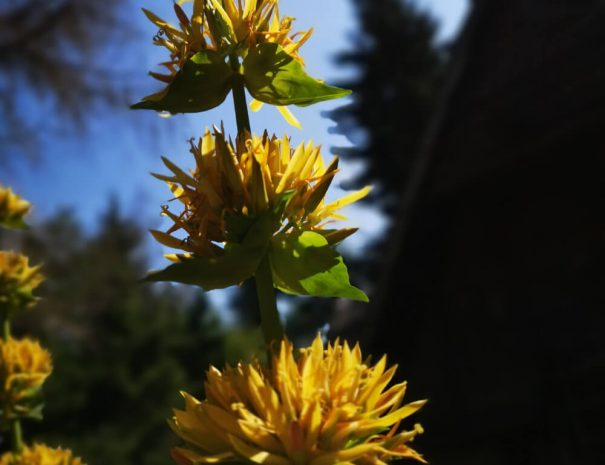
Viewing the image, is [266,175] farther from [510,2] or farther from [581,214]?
[581,214]

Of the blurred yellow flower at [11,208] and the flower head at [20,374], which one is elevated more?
the blurred yellow flower at [11,208]

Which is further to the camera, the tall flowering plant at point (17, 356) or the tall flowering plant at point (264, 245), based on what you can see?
the tall flowering plant at point (17, 356)

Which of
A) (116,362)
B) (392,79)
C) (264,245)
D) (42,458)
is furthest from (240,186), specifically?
(116,362)

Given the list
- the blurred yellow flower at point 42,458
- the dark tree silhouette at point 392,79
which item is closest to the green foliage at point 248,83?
the blurred yellow flower at point 42,458

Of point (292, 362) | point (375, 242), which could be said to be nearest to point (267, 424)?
point (292, 362)

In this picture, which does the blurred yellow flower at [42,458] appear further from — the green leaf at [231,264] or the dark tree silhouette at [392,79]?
the dark tree silhouette at [392,79]
